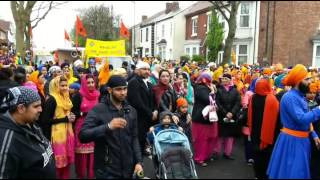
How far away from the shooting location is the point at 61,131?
19.4 feet

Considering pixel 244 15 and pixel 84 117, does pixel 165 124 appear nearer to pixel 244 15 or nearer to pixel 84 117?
pixel 84 117

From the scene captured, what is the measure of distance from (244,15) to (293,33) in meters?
4.56

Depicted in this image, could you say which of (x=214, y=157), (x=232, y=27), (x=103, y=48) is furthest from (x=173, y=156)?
(x=232, y=27)

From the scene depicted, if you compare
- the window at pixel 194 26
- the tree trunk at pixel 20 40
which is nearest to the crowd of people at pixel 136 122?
the tree trunk at pixel 20 40

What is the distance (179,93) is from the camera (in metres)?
8.98

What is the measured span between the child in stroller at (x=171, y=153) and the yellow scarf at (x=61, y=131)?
4.35 feet

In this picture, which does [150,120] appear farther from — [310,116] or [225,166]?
[310,116]

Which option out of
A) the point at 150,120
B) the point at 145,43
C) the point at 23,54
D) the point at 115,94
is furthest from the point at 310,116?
the point at 145,43

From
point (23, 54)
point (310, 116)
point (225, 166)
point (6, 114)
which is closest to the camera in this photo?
point (6, 114)

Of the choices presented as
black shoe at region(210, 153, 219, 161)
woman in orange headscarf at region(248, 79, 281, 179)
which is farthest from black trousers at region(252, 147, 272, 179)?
black shoe at region(210, 153, 219, 161)

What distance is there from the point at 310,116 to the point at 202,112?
11.4 ft

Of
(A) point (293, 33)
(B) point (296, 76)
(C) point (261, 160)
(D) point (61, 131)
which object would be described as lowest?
(C) point (261, 160)

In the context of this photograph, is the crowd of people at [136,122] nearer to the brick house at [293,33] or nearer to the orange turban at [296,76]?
the orange turban at [296,76]

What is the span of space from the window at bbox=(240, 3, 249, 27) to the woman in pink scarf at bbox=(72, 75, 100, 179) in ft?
87.7
